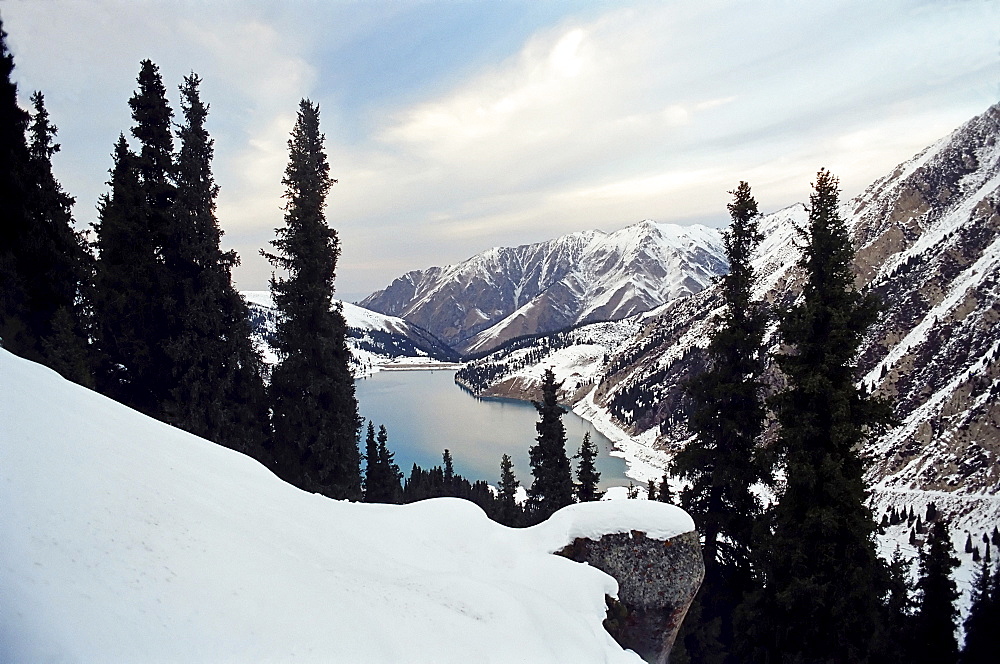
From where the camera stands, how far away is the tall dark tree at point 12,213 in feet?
65.4

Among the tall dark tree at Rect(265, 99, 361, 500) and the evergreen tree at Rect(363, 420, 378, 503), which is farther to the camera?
the evergreen tree at Rect(363, 420, 378, 503)

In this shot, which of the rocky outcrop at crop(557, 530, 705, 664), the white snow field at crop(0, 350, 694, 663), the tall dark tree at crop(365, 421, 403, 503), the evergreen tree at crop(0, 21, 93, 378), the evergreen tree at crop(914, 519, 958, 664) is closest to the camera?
the white snow field at crop(0, 350, 694, 663)

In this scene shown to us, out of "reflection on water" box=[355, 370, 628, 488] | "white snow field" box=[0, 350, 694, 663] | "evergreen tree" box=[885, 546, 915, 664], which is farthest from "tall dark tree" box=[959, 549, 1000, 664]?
"reflection on water" box=[355, 370, 628, 488]

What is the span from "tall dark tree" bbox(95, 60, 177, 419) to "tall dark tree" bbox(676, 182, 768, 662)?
75.7 feet

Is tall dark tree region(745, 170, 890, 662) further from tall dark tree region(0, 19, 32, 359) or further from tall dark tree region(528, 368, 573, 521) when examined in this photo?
tall dark tree region(0, 19, 32, 359)

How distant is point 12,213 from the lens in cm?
2131

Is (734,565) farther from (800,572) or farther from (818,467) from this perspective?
(818,467)

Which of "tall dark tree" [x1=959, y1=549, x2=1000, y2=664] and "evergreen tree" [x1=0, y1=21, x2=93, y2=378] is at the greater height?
"evergreen tree" [x1=0, y1=21, x2=93, y2=378]

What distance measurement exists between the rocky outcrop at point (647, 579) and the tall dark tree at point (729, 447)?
15.1 ft

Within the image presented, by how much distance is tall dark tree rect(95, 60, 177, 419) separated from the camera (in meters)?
22.9

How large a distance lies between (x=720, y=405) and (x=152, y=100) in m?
28.5

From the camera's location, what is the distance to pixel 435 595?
10.0 metres

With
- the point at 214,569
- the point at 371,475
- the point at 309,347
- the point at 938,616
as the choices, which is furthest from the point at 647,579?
the point at 371,475

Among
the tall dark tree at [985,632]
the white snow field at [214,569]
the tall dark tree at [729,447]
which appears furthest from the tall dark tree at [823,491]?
the tall dark tree at [985,632]
